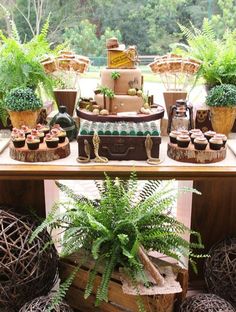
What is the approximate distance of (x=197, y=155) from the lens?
1.39 metres

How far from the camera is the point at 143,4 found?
5.92ft

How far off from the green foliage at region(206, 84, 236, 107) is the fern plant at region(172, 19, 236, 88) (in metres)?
0.05

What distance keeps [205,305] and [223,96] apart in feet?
2.38

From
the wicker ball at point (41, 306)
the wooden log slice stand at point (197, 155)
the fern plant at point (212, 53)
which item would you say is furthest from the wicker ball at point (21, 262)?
the fern plant at point (212, 53)

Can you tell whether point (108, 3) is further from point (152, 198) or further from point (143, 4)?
point (152, 198)

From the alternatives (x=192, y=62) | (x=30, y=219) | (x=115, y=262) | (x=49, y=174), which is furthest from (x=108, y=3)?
(x=115, y=262)

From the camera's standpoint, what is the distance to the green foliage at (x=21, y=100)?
148cm

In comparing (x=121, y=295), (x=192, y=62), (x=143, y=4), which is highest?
(x=143, y=4)

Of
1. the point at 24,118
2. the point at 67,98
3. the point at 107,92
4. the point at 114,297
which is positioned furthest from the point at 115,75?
the point at 114,297

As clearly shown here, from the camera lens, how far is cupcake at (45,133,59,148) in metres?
1.39

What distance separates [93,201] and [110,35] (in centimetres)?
79

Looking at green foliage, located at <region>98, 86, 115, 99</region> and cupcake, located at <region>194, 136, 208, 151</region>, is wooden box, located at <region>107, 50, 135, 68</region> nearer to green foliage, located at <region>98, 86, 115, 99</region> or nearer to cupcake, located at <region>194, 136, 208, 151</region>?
green foliage, located at <region>98, 86, 115, 99</region>

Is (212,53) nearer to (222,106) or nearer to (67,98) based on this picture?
(222,106)

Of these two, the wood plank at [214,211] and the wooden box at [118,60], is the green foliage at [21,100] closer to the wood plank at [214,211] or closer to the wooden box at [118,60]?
the wooden box at [118,60]
